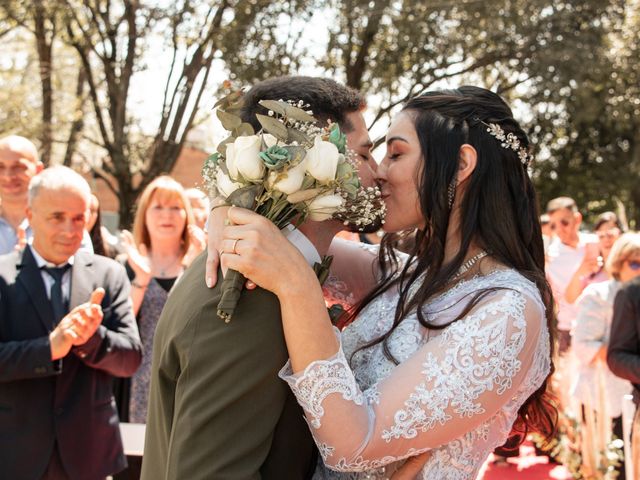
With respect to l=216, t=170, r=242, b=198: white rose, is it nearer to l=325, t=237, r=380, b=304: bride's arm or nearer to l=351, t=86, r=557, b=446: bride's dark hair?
l=351, t=86, r=557, b=446: bride's dark hair

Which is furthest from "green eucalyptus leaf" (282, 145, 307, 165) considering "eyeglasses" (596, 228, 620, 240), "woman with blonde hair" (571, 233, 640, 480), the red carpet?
"eyeglasses" (596, 228, 620, 240)

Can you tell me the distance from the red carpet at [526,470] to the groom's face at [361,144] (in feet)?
15.4

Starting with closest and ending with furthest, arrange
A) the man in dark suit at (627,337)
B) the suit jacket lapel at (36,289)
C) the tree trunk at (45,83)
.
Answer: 1. the suit jacket lapel at (36,289)
2. the man in dark suit at (627,337)
3. the tree trunk at (45,83)

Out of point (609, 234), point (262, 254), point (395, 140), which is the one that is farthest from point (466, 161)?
point (609, 234)

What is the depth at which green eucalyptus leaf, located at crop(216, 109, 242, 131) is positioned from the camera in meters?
2.17

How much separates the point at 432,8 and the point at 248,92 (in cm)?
1322

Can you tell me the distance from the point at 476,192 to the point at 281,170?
806mm

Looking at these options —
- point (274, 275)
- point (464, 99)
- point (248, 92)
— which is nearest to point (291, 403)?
point (274, 275)

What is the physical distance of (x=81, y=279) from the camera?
394 cm

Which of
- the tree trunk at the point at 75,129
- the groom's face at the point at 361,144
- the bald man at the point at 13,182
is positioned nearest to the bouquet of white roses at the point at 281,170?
the groom's face at the point at 361,144

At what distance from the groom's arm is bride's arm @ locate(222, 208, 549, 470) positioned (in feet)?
0.23

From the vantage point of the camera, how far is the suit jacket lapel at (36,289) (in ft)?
12.1

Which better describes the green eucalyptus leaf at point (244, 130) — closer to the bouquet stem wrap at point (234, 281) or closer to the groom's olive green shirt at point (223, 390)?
the bouquet stem wrap at point (234, 281)

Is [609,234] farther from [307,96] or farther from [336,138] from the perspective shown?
[336,138]
